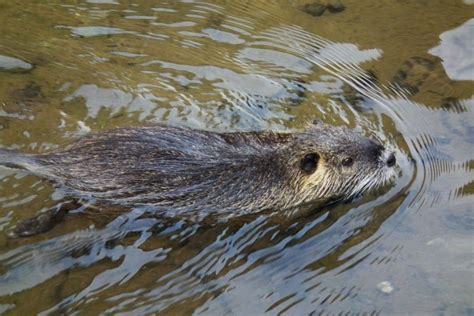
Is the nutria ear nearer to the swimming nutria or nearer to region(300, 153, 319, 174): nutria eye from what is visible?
the swimming nutria

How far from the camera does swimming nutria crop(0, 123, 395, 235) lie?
4.22m

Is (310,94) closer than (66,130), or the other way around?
(66,130)

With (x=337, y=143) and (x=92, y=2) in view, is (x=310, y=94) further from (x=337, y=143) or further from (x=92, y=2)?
(x=92, y=2)

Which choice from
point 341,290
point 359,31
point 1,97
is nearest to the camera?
point 341,290

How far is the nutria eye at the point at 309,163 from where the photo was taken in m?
4.66

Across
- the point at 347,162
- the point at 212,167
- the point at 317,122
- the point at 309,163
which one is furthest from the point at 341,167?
the point at 212,167

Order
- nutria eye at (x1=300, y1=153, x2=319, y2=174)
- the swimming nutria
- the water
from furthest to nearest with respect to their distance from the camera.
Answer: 1. nutria eye at (x1=300, y1=153, x2=319, y2=174)
2. the swimming nutria
3. the water

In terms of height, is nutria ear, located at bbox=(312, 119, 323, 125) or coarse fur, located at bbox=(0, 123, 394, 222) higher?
nutria ear, located at bbox=(312, 119, 323, 125)

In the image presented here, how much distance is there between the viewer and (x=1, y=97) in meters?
5.14

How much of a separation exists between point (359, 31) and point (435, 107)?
40.3 inches

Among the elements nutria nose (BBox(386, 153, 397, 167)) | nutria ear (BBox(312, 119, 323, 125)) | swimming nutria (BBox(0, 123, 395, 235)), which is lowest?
swimming nutria (BBox(0, 123, 395, 235))

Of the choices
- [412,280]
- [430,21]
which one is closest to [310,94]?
[430,21]

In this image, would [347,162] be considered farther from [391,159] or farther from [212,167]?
[212,167]

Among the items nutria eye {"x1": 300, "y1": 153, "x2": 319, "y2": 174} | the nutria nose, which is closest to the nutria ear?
nutria eye {"x1": 300, "y1": 153, "x2": 319, "y2": 174}
